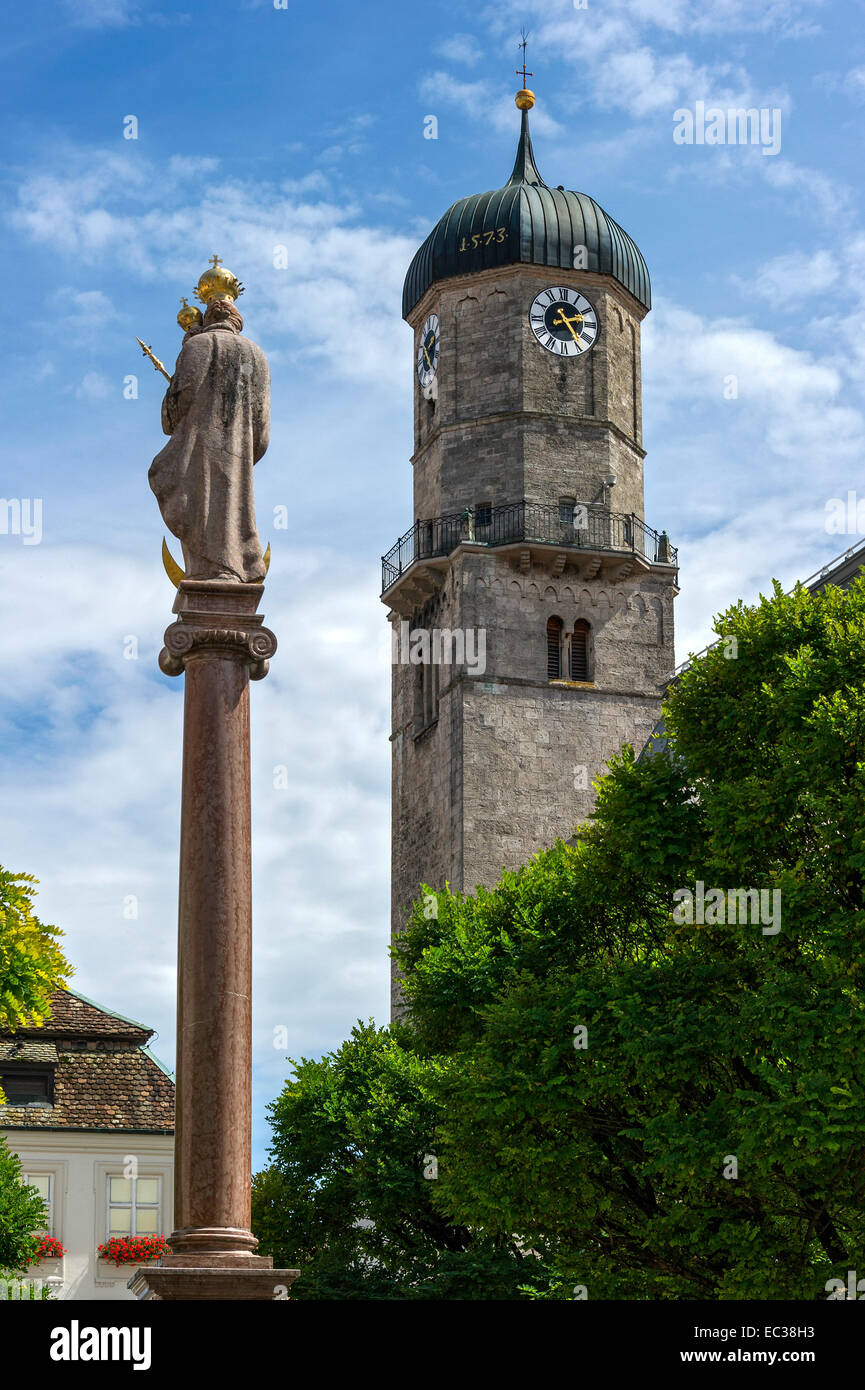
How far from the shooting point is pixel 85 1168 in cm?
5006

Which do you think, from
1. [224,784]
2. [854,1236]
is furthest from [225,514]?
[854,1236]

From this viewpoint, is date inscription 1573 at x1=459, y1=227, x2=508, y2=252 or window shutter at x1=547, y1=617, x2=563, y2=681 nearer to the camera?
window shutter at x1=547, y1=617, x2=563, y2=681

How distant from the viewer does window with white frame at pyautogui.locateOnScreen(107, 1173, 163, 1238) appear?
4969cm

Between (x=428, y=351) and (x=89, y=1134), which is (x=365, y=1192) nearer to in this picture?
(x=89, y=1134)

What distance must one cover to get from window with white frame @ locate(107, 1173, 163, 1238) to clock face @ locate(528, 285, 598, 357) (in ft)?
125

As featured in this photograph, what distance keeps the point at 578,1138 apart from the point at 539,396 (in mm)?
46140

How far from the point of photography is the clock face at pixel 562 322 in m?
76.8

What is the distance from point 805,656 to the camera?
33.1 m

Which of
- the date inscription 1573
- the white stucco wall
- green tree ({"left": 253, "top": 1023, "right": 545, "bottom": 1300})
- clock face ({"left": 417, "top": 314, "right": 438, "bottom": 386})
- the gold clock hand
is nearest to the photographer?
green tree ({"left": 253, "top": 1023, "right": 545, "bottom": 1300})

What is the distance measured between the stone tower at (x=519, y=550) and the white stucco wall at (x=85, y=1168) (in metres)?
21.5

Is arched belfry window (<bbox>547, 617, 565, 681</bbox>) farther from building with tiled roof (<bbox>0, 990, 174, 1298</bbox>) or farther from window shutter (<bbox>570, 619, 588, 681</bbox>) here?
building with tiled roof (<bbox>0, 990, 174, 1298</bbox>)

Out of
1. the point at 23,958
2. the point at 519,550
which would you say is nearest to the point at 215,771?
the point at 23,958

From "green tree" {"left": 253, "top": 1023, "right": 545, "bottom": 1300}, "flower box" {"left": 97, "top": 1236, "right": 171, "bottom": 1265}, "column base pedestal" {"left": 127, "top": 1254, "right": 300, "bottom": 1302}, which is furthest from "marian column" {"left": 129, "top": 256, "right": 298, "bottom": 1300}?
"flower box" {"left": 97, "top": 1236, "right": 171, "bottom": 1265}
